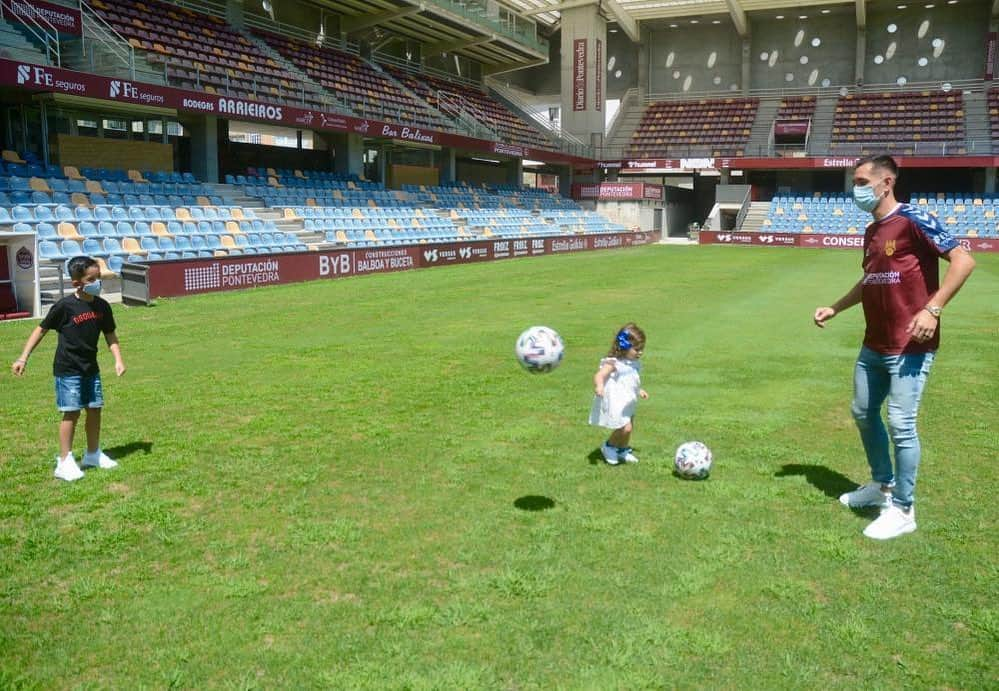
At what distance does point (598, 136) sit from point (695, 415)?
52.5 metres

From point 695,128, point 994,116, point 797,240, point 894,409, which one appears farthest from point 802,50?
point 894,409

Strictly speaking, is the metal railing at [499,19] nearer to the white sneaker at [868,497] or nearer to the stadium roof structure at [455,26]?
the stadium roof structure at [455,26]

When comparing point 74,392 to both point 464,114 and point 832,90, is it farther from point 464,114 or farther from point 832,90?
point 832,90

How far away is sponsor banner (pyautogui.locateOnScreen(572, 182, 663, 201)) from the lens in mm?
55188

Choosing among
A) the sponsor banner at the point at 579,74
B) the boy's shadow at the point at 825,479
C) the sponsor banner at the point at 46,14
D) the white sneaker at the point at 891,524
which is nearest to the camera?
the white sneaker at the point at 891,524

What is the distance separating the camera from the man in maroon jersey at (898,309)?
5.29m

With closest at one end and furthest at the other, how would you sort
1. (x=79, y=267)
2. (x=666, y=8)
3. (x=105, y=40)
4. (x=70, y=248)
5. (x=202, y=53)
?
(x=79, y=267) < (x=70, y=248) < (x=105, y=40) < (x=202, y=53) < (x=666, y=8)

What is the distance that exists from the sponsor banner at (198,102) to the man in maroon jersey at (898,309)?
23560 millimetres

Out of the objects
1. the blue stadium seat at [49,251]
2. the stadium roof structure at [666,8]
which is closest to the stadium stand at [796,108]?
the stadium roof structure at [666,8]

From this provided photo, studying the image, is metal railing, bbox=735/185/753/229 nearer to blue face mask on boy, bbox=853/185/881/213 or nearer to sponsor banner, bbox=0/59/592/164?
sponsor banner, bbox=0/59/592/164

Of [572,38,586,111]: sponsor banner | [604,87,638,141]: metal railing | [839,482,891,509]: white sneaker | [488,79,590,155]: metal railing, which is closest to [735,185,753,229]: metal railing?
[488,79,590,155]: metal railing

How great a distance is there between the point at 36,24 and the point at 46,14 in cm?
47

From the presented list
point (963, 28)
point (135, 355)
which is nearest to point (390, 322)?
point (135, 355)

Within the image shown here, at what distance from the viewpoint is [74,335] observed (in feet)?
22.0
